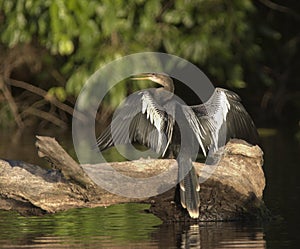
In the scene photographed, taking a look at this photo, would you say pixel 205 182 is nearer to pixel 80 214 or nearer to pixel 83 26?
pixel 80 214

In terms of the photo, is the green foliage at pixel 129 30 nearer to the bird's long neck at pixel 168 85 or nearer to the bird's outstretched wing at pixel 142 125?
the bird's long neck at pixel 168 85

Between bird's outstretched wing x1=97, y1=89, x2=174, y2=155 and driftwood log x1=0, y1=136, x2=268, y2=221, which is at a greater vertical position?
bird's outstretched wing x1=97, y1=89, x2=174, y2=155

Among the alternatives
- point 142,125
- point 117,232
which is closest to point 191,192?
point 117,232

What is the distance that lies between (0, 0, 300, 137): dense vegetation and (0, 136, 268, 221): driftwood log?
515 cm

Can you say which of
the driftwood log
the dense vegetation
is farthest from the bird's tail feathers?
the dense vegetation

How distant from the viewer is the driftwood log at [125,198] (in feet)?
25.4

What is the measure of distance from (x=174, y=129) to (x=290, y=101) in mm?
12634

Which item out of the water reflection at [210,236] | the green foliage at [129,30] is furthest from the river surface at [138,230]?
the green foliage at [129,30]

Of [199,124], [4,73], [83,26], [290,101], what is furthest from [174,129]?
[290,101]

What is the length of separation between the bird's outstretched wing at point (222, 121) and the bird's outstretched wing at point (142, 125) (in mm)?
306

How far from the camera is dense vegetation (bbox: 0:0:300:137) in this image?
1373 centimetres

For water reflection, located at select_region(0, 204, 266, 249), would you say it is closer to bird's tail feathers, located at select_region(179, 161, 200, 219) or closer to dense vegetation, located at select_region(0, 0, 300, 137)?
bird's tail feathers, located at select_region(179, 161, 200, 219)

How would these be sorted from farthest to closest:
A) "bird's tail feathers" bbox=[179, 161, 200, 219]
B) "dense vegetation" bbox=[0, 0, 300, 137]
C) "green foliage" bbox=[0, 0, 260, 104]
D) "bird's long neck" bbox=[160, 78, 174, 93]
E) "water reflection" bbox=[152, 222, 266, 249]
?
"dense vegetation" bbox=[0, 0, 300, 137] → "green foliage" bbox=[0, 0, 260, 104] → "bird's long neck" bbox=[160, 78, 174, 93] → "bird's tail feathers" bbox=[179, 161, 200, 219] → "water reflection" bbox=[152, 222, 266, 249]

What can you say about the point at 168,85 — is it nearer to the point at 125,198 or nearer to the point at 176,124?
the point at 176,124
